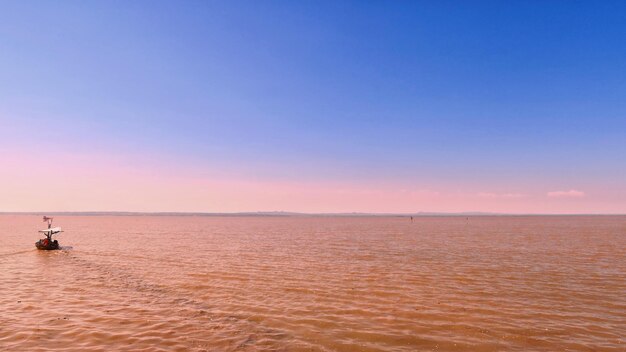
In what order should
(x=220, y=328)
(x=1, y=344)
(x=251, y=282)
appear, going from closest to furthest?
(x=1, y=344)
(x=220, y=328)
(x=251, y=282)

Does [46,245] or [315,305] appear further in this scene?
[46,245]

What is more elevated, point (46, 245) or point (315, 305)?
point (46, 245)

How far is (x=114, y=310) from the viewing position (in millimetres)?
15445

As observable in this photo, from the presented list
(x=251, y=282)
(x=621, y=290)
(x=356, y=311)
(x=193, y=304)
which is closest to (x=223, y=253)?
(x=251, y=282)

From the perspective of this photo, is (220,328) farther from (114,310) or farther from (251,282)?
(251,282)

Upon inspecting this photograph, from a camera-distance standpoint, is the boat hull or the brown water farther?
the boat hull

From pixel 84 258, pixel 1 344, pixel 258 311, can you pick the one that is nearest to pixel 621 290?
pixel 258 311

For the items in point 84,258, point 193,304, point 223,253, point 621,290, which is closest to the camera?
point 193,304

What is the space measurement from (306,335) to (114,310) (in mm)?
8986

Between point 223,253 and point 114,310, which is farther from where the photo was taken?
point 223,253

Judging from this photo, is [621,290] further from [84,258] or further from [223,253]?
[84,258]

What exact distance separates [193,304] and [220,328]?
407cm

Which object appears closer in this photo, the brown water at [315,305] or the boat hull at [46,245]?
the brown water at [315,305]

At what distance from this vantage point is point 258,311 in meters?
15.4
